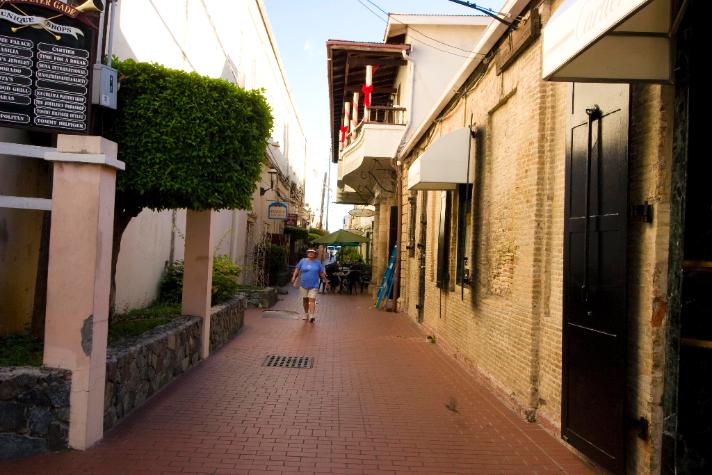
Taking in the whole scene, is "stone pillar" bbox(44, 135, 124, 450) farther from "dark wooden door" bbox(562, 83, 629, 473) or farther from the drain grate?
the drain grate

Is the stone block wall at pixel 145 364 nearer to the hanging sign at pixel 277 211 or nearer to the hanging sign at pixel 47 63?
the hanging sign at pixel 47 63

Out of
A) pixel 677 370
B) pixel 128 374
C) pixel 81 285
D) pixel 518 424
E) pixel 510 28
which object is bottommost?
pixel 518 424

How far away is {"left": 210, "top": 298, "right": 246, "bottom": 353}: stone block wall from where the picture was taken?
9844 mm

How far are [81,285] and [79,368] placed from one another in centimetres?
66

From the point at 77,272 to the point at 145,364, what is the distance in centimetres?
178

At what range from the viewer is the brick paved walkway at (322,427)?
4.99m

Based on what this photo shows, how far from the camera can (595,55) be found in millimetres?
4480

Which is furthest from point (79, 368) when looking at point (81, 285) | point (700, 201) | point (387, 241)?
point (387, 241)

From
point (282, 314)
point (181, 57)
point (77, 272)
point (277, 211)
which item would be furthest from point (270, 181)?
point (77, 272)

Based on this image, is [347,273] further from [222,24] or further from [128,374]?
[128,374]

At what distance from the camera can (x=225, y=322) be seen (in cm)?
1077

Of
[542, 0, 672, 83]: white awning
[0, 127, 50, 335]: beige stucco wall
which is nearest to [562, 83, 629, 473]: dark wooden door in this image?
[542, 0, 672, 83]: white awning

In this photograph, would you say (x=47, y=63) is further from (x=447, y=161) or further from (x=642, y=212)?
(x=447, y=161)

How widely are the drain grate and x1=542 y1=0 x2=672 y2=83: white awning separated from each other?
5.92 meters
